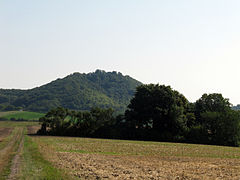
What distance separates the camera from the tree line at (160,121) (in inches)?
3059

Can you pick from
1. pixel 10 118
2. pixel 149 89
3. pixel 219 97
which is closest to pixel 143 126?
pixel 149 89

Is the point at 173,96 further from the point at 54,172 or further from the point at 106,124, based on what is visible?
the point at 54,172

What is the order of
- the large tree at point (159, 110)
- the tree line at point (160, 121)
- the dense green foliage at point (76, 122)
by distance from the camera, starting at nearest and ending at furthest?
the tree line at point (160, 121), the large tree at point (159, 110), the dense green foliage at point (76, 122)

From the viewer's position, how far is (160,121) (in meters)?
82.3

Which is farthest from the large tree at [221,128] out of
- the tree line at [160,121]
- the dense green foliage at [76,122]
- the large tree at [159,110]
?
the dense green foliage at [76,122]

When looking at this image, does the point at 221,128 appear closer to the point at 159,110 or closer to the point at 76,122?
the point at 159,110

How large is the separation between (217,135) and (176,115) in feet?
42.9

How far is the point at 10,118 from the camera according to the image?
187 m

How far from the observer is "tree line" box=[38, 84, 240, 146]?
77.7 metres

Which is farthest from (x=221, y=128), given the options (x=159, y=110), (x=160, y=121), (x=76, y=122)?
(x=76, y=122)

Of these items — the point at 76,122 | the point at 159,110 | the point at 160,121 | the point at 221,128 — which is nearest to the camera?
the point at 221,128

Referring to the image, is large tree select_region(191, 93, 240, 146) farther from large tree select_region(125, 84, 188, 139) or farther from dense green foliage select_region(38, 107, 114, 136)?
dense green foliage select_region(38, 107, 114, 136)

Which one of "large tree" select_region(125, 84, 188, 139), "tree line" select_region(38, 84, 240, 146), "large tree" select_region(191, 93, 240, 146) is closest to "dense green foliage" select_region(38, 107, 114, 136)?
"tree line" select_region(38, 84, 240, 146)

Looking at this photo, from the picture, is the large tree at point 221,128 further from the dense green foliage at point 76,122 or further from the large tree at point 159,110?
the dense green foliage at point 76,122
